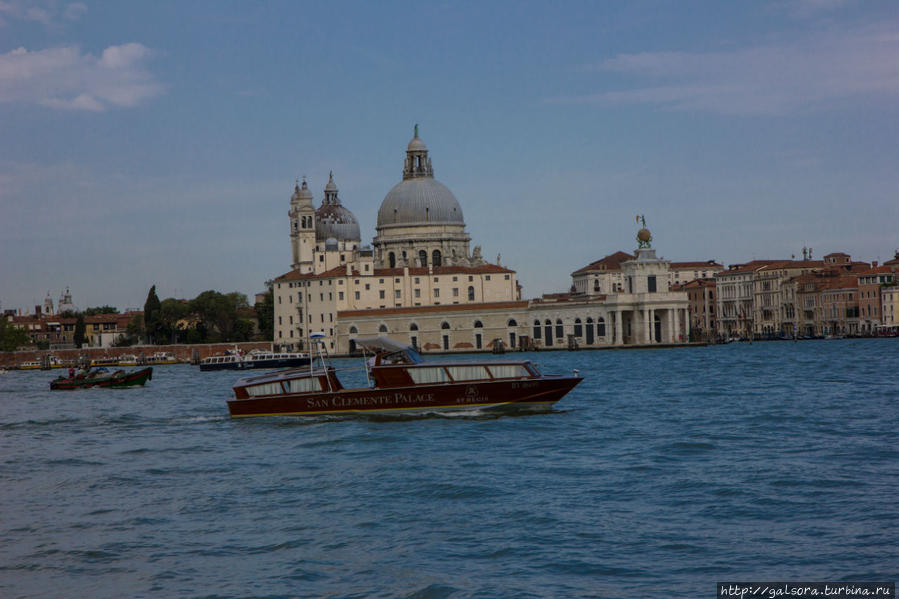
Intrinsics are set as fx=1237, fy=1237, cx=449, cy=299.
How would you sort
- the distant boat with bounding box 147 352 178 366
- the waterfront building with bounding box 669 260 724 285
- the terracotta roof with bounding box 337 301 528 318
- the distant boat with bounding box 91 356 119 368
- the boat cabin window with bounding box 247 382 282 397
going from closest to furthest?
the boat cabin window with bounding box 247 382 282 397
the distant boat with bounding box 91 356 119 368
the terracotta roof with bounding box 337 301 528 318
the distant boat with bounding box 147 352 178 366
the waterfront building with bounding box 669 260 724 285

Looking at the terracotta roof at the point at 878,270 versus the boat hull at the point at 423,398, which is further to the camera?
the terracotta roof at the point at 878,270

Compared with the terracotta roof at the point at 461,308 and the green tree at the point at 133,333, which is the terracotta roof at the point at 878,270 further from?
the green tree at the point at 133,333

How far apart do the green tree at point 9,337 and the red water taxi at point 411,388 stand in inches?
3014

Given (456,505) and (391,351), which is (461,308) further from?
(456,505)

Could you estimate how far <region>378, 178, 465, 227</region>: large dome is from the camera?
331 feet

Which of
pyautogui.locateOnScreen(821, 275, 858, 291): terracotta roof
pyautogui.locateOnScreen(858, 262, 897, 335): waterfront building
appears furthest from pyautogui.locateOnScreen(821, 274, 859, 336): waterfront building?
pyautogui.locateOnScreen(858, 262, 897, 335): waterfront building

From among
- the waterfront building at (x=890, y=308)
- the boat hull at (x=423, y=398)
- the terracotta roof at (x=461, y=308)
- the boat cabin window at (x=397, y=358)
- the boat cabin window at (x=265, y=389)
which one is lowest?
the boat hull at (x=423, y=398)

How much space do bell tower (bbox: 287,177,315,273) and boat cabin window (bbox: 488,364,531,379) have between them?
77433mm

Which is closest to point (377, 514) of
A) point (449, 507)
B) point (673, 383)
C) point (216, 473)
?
point (449, 507)

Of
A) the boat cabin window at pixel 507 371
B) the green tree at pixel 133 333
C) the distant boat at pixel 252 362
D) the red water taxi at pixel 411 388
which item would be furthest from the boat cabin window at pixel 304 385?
the green tree at pixel 133 333

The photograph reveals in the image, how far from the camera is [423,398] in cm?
2316

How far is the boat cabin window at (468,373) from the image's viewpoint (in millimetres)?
23500

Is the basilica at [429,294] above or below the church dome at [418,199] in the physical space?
below

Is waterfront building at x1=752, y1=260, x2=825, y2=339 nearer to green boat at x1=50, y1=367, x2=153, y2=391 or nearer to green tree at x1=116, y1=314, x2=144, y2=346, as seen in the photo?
green tree at x1=116, y1=314, x2=144, y2=346
